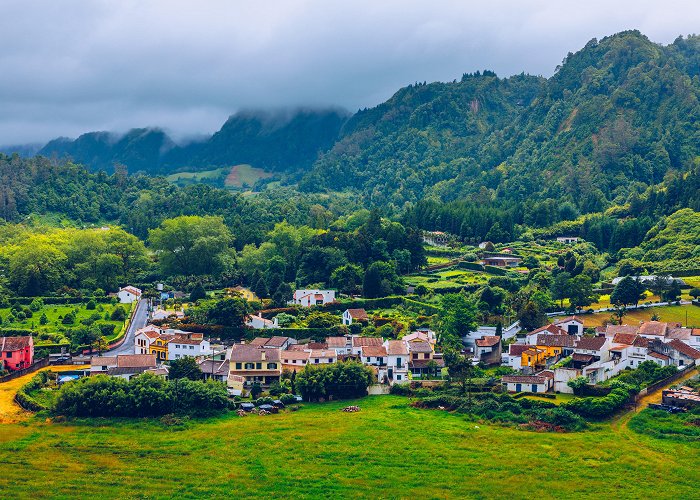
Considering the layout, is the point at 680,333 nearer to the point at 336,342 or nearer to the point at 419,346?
the point at 419,346

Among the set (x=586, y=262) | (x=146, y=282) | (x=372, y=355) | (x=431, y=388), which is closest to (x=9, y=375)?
(x=372, y=355)

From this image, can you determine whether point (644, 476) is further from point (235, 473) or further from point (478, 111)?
point (478, 111)

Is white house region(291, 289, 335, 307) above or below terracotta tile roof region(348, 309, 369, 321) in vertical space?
above

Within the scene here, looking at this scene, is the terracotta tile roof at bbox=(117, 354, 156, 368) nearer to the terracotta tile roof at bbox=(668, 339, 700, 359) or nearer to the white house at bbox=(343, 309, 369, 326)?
the white house at bbox=(343, 309, 369, 326)

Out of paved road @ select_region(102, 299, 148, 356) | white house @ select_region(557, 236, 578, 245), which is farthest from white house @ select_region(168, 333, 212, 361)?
white house @ select_region(557, 236, 578, 245)

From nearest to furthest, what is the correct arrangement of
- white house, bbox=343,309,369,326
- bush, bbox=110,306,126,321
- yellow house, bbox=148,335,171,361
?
yellow house, bbox=148,335,171,361 < white house, bbox=343,309,369,326 < bush, bbox=110,306,126,321

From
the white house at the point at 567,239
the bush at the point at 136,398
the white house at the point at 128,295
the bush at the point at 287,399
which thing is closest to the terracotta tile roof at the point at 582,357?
the bush at the point at 287,399

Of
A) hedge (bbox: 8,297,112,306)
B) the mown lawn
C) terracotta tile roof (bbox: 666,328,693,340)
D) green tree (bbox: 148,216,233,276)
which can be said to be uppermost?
green tree (bbox: 148,216,233,276)
